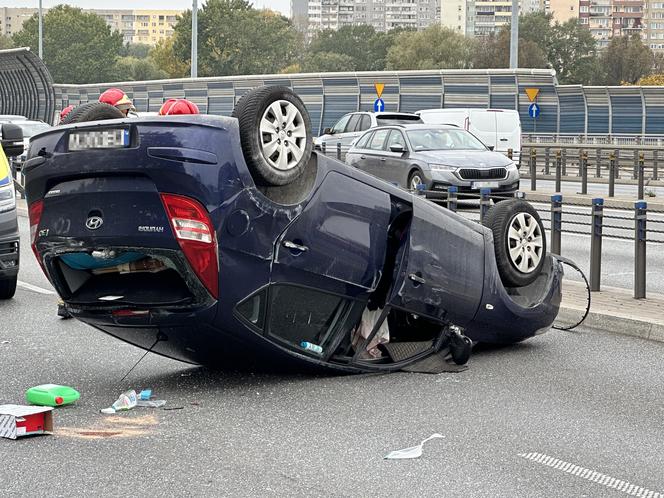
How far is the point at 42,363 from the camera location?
888 cm

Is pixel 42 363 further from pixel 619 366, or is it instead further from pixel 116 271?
pixel 619 366

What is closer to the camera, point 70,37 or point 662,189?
point 662,189

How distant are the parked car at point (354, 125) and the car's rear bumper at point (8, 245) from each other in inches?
774

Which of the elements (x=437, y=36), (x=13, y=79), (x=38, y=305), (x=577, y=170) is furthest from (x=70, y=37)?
(x=38, y=305)

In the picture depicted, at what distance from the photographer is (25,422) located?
6621 mm

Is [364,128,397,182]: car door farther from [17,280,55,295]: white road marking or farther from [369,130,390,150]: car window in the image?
[17,280,55,295]: white road marking

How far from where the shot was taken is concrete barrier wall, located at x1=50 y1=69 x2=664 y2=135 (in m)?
40.9

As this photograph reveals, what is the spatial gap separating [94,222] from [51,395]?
1.05m

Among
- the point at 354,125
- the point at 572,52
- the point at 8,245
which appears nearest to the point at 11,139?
the point at 8,245

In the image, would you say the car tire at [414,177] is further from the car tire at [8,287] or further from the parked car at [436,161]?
the car tire at [8,287]

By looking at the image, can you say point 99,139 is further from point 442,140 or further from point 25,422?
point 442,140

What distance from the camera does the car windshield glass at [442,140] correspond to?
977 inches

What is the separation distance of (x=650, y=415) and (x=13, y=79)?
151 feet

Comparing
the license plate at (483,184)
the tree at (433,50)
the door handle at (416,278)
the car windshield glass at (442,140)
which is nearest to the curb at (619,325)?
the door handle at (416,278)
